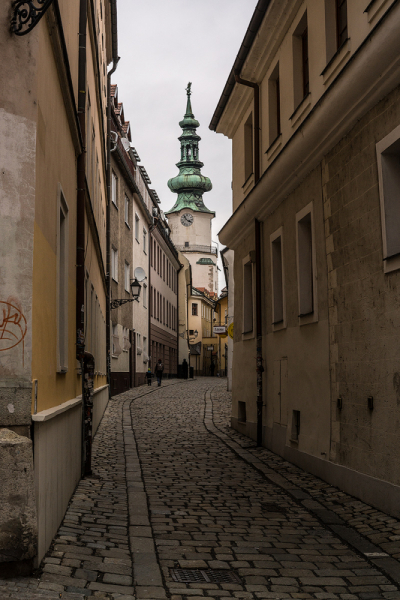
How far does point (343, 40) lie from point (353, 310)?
3.70 meters

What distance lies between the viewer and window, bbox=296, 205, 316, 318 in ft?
35.1

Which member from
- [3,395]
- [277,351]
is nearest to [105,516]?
[3,395]

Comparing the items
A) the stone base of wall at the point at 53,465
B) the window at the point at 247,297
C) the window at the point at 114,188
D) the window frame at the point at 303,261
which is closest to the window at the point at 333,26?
the window frame at the point at 303,261

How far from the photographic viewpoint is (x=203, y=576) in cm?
521

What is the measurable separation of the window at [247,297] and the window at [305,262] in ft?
13.8

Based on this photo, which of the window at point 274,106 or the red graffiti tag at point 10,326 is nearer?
the red graffiti tag at point 10,326

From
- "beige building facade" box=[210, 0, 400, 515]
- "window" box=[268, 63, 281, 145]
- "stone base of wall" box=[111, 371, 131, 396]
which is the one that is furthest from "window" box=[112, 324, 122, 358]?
"window" box=[268, 63, 281, 145]

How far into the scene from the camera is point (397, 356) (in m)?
7.05

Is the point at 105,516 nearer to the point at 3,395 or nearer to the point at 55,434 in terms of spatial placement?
the point at 55,434

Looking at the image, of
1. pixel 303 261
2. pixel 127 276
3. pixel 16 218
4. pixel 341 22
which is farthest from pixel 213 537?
pixel 127 276

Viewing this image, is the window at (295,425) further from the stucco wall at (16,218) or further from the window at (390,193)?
the stucco wall at (16,218)

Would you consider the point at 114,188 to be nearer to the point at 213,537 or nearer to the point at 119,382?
the point at 119,382

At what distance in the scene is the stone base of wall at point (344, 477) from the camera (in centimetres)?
702

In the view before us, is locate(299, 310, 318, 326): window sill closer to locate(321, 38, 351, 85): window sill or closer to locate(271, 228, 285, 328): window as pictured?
locate(271, 228, 285, 328): window
